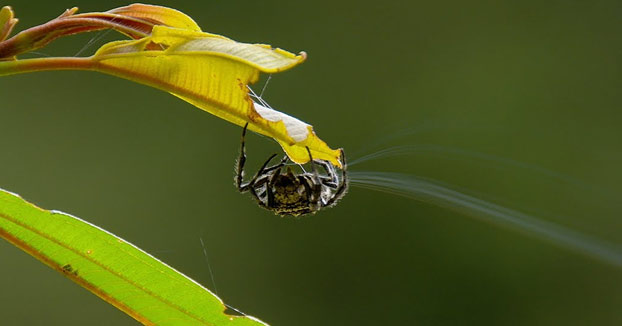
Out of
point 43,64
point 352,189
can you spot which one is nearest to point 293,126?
point 43,64

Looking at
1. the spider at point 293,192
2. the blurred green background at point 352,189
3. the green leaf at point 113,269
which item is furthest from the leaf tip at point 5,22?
the blurred green background at point 352,189

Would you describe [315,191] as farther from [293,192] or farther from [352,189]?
[352,189]

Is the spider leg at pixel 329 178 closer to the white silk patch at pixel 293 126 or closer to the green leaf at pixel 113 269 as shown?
the green leaf at pixel 113 269

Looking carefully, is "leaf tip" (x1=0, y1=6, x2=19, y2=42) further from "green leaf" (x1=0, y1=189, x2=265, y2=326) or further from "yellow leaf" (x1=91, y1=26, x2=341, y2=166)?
"green leaf" (x1=0, y1=189, x2=265, y2=326)

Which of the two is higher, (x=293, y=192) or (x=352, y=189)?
(x=293, y=192)

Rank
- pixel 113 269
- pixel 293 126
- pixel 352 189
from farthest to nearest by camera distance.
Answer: pixel 352 189, pixel 113 269, pixel 293 126
